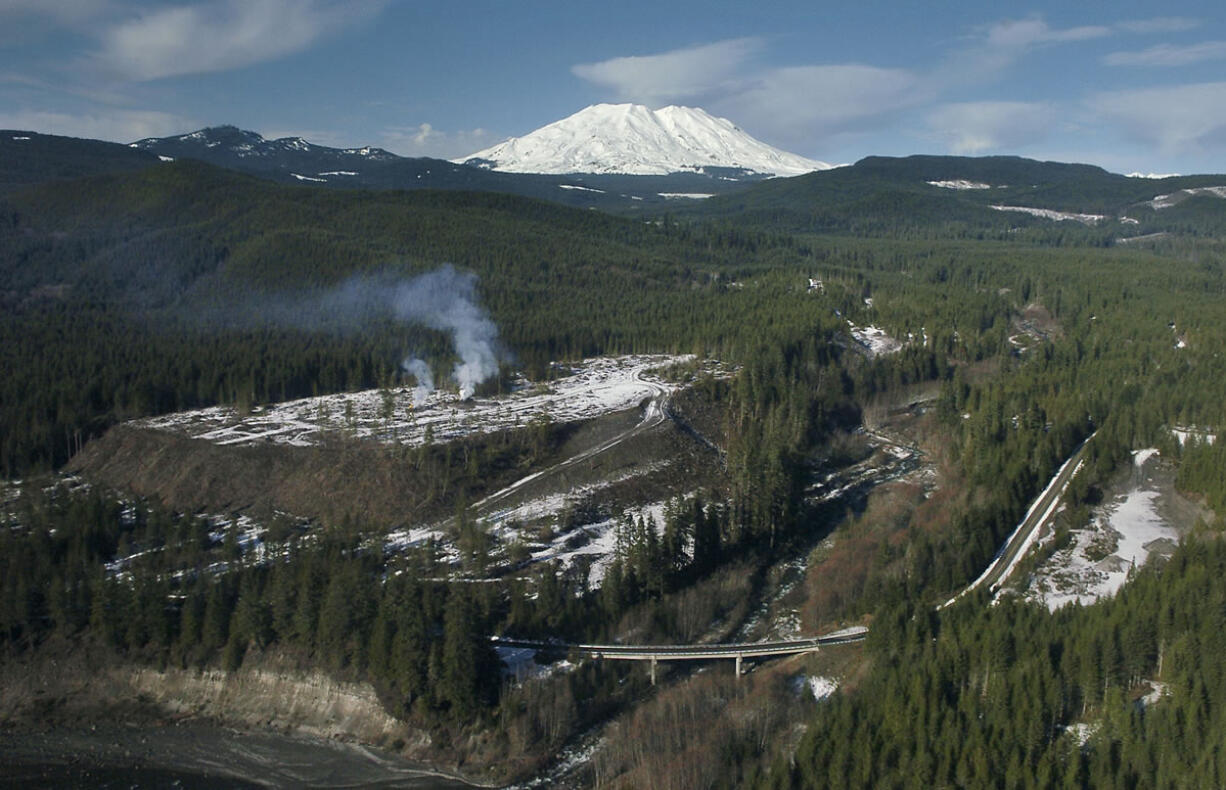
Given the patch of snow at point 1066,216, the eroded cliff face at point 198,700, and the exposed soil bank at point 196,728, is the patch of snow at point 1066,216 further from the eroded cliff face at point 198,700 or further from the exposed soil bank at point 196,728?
the exposed soil bank at point 196,728

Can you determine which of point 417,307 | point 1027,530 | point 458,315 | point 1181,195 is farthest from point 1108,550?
point 1181,195

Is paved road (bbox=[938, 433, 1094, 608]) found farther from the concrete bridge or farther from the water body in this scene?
the water body

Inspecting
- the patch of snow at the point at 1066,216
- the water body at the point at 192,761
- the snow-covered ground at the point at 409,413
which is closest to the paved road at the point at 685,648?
the water body at the point at 192,761

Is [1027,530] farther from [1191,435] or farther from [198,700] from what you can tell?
[198,700]

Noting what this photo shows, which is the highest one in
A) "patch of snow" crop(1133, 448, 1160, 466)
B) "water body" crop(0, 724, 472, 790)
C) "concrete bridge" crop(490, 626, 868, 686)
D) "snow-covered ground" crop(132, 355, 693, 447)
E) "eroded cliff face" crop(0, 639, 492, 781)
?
"snow-covered ground" crop(132, 355, 693, 447)

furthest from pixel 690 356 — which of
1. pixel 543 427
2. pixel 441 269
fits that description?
pixel 441 269

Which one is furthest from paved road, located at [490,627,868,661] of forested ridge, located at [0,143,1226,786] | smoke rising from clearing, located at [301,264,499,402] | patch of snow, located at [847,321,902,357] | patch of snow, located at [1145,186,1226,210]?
patch of snow, located at [1145,186,1226,210]
